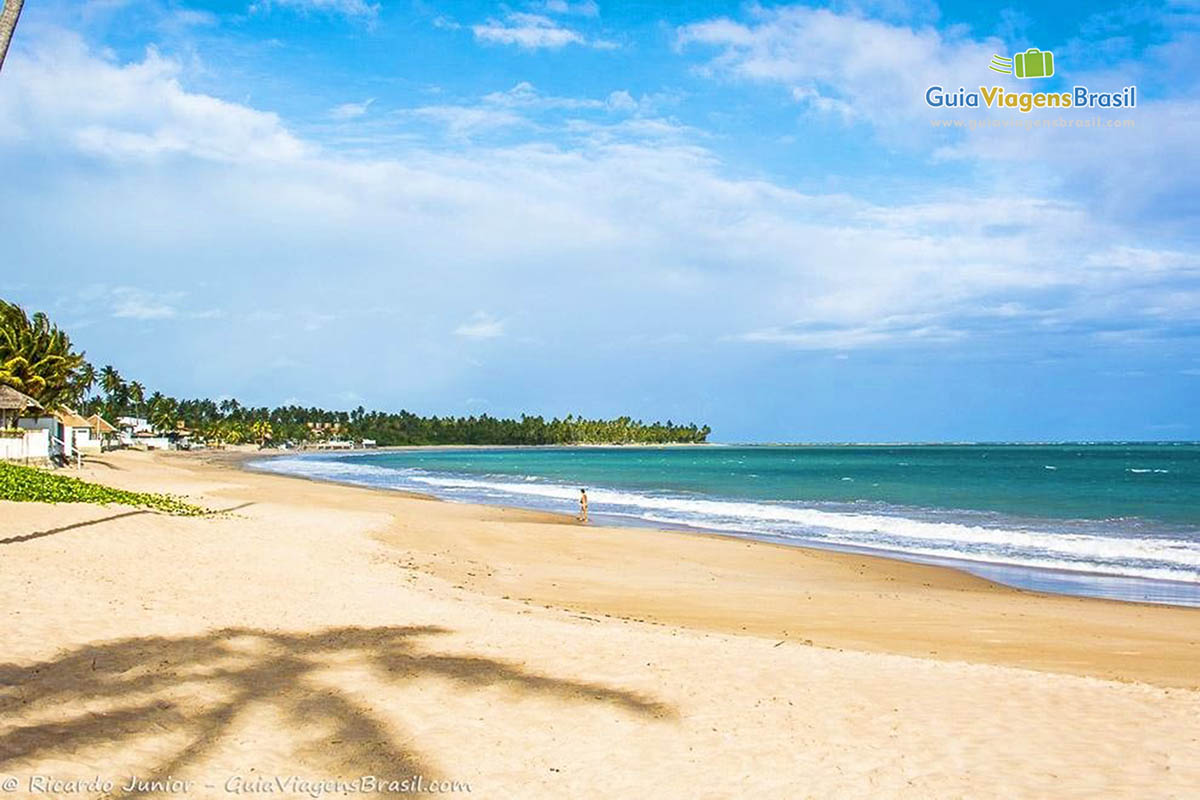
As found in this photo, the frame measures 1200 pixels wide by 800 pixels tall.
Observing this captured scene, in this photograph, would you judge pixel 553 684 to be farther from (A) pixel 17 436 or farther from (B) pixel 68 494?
(A) pixel 17 436

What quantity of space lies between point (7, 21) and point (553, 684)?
1109 cm

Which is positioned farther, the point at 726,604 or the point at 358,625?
the point at 726,604

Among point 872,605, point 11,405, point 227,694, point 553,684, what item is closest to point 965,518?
point 872,605

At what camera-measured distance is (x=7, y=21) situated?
39.3 ft

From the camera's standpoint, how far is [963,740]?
7.39 metres

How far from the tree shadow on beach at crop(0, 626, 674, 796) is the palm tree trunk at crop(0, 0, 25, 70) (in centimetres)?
820

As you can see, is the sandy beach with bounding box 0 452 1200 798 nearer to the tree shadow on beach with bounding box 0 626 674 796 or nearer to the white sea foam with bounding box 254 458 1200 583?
the tree shadow on beach with bounding box 0 626 674 796

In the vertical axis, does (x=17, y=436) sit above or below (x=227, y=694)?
above

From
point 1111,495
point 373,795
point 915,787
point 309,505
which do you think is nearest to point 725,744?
point 915,787

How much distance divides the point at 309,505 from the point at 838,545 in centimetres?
1868

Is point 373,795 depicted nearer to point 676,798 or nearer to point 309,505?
point 676,798

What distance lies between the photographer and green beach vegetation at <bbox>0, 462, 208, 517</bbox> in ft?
71.5

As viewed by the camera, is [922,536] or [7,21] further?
[922,536]

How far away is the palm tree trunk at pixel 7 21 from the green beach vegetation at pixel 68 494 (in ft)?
40.6
